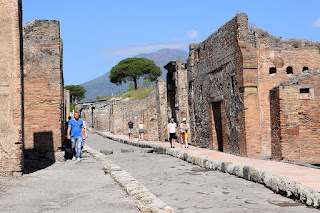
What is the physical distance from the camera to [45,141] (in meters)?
11.9

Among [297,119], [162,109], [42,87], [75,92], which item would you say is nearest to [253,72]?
[297,119]

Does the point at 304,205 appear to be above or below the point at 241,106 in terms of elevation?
below

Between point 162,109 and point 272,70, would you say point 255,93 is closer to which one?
point 272,70

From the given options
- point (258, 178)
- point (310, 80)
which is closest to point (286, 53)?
point (310, 80)

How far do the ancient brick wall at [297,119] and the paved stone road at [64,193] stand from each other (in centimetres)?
496

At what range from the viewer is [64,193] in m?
6.48

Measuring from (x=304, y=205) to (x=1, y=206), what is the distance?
12.0 feet

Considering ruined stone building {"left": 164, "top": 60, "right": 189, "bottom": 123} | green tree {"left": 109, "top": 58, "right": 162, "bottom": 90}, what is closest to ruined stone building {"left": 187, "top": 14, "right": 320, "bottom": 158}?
ruined stone building {"left": 164, "top": 60, "right": 189, "bottom": 123}

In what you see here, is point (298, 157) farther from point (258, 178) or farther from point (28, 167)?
point (28, 167)

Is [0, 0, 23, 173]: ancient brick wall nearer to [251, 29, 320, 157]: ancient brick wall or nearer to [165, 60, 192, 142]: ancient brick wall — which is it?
[251, 29, 320, 157]: ancient brick wall

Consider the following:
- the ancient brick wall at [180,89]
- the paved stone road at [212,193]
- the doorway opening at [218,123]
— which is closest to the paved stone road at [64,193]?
the paved stone road at [212,193]

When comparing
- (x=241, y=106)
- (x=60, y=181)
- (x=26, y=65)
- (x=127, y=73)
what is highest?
(x=127, y=73)

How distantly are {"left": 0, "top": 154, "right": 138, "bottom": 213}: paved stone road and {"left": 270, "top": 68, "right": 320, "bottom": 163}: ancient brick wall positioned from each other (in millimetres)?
4956

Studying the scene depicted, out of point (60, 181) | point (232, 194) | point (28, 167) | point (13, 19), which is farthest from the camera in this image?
point (28, 167)
